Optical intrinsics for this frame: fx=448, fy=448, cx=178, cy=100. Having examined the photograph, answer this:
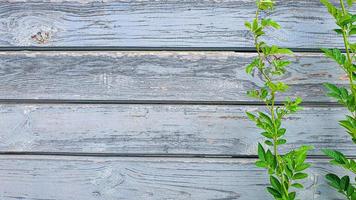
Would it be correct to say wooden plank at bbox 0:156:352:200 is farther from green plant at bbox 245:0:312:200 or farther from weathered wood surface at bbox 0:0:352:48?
weathered wood surface at bbox 0:0:352:48

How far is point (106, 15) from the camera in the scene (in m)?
1.00

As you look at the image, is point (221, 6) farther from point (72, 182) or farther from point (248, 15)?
point (72, 182)

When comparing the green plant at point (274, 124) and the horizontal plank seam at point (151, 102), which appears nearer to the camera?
the green plant at point (274, 124)

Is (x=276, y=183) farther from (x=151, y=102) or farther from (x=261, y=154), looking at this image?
(x=151, y=102)

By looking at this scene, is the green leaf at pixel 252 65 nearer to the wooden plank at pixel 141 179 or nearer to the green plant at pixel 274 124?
the green plant at pixel 274 124

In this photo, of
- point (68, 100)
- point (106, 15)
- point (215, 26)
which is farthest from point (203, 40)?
point (68, 100)

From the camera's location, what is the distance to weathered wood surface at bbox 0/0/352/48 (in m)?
0.98

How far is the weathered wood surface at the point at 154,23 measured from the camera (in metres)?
0.98

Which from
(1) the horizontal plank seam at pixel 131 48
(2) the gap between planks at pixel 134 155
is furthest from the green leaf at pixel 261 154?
(1) the horizontal plank seam at pixel 131 48

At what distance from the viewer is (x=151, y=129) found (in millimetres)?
1019

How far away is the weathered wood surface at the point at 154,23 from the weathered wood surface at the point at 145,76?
0.10 feet

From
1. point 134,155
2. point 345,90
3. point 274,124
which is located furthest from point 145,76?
point 345,90

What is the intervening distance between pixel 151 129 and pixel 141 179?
122 millimetres

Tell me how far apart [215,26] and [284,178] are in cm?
36
